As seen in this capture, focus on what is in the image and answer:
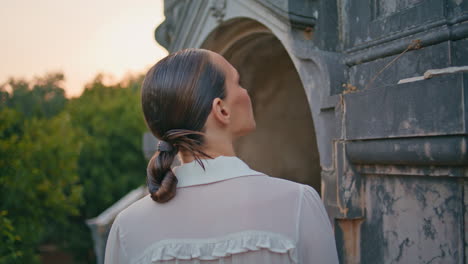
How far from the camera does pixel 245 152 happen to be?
4.61 meters

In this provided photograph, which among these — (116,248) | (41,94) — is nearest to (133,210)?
(116,248)

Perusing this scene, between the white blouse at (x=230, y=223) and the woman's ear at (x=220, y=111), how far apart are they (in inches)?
4.5

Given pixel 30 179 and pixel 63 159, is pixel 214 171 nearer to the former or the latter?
pixel 30 179

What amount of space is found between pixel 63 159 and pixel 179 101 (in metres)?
8.79

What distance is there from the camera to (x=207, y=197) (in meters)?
1.13

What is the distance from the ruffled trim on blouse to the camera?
1.08 metres

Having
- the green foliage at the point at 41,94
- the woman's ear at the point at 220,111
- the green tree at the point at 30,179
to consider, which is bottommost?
the green tree at the point at 30,179

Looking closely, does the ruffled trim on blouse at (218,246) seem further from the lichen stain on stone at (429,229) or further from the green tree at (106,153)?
the green tree at (106,153)

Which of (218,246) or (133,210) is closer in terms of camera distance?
(218,246)

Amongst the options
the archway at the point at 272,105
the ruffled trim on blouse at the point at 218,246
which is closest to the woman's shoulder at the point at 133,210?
the ruffled trim on blouse at the point at 218,246

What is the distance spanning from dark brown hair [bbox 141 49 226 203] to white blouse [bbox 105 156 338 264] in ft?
0.19

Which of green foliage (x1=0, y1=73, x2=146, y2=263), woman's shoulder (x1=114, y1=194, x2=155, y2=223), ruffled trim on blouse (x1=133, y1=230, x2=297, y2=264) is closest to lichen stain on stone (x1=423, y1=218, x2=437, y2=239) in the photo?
ruffled trim on blouse (x1=133, y1=230, x2=297, y2=264)

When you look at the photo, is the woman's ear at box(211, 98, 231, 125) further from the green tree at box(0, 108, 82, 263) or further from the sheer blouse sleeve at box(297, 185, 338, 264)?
the green tree at box(0, 108, 82, 263)

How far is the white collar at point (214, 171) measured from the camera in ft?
3.76
